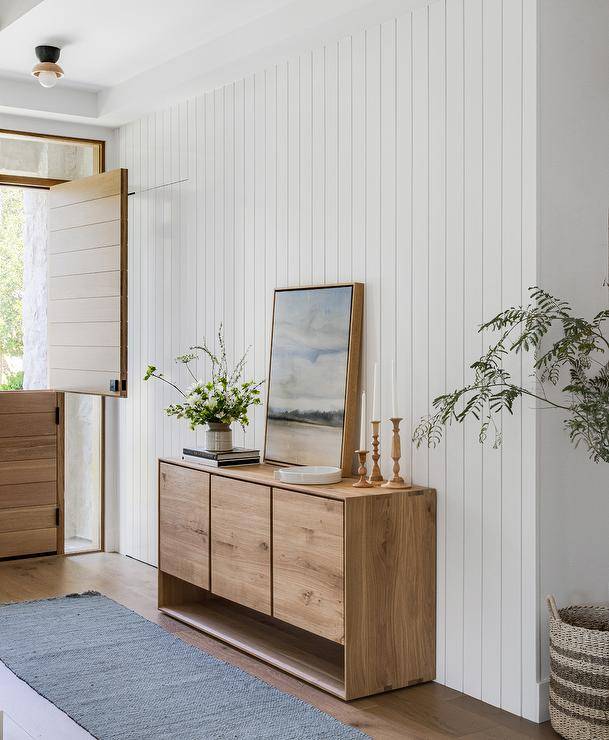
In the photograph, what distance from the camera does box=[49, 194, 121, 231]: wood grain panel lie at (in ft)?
16.3

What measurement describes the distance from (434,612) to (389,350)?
1006 mm

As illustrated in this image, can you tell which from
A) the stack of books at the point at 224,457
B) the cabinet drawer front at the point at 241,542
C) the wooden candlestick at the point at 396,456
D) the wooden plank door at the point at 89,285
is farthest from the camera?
the wooden plank door at the point at 89,285

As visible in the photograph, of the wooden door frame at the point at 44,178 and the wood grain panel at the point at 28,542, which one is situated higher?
the wooden door frame at the point at 44,178

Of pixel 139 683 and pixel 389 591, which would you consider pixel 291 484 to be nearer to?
pixel 389 591

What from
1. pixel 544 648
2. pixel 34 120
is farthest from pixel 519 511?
pixel 34 120

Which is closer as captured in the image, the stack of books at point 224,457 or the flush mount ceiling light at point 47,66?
the stack of books at point 224,457

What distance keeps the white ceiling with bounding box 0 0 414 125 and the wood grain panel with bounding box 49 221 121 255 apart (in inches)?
26.9

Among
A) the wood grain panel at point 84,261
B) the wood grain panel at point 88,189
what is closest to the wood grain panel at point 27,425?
the wood grain panel at point 84,261

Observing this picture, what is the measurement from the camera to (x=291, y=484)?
348 cm

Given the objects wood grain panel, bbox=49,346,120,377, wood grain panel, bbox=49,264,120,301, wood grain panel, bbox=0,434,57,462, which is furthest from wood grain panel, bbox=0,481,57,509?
wood grain panel, bbox=49,264,120,301

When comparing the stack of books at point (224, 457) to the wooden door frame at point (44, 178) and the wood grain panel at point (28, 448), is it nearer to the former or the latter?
the wood grain panel at point (28, 448)

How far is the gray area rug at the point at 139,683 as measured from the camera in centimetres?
294

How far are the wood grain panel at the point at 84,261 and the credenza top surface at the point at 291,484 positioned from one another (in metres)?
1.38

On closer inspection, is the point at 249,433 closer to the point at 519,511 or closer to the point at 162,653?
the point at 162,653
